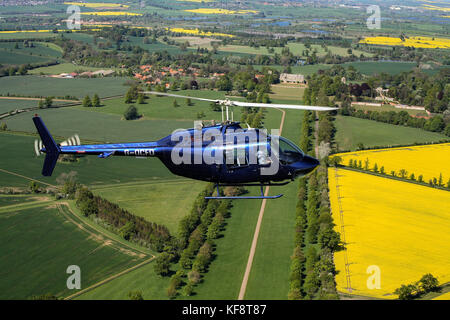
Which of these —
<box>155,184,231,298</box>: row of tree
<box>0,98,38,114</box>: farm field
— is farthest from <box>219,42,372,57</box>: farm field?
<box>155,184,231,298</box>: row of tree

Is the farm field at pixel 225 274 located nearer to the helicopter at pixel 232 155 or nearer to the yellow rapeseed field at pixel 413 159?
the helicopter at pixel 232 155

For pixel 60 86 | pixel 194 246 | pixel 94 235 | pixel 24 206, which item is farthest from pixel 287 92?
pixel 94 235

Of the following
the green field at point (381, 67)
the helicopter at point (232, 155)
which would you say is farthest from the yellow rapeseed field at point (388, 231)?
the green field at point (381, 67)

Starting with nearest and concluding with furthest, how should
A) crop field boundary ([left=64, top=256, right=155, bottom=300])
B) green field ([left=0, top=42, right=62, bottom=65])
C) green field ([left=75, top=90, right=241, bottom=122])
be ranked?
crop field boundary ([left=64, top=256, right=155, bottom=300]), green field ([left=75, top=90, right=241, bottom=122]), green field ([left=0, top=42, right=62, bottom=65])

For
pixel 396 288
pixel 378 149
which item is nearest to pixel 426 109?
pixel 378 149

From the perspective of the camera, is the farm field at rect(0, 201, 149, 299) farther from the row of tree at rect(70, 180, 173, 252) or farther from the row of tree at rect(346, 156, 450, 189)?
the row of tree at rect(346, 156, 450, 189)

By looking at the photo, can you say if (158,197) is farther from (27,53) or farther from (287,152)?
(27,53)
